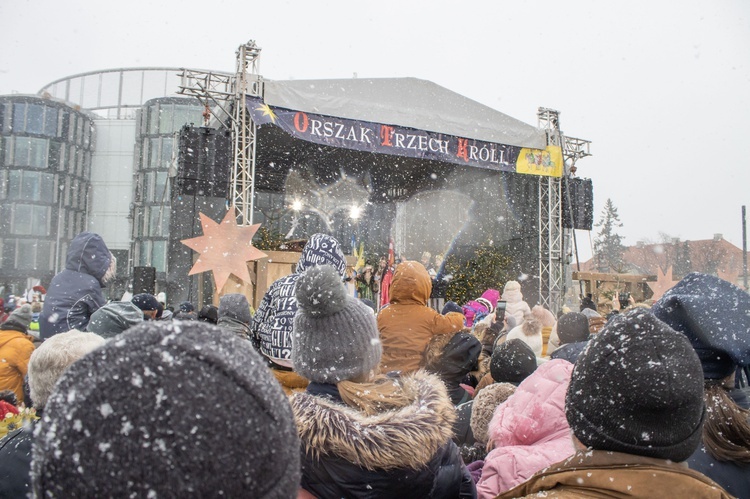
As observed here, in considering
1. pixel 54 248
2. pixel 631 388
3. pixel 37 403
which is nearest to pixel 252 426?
pixel 631 388

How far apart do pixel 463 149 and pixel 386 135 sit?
197cm

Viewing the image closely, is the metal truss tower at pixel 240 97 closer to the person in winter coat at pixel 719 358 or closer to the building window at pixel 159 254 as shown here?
the person in winter coat at pixel 719 358

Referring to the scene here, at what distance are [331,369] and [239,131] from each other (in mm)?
8931

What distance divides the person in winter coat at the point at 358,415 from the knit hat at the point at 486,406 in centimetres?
73

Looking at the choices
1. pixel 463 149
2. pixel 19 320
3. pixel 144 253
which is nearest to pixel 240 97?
pixel 463 149

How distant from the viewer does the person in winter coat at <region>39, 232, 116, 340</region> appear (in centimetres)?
342

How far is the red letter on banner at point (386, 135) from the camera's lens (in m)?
10.7

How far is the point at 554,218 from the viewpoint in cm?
1301

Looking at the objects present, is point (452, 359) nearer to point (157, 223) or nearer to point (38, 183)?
point (157, 223)

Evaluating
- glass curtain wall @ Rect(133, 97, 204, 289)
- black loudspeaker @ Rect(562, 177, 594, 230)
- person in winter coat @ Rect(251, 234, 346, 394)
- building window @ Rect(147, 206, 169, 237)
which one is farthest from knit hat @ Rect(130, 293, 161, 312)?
glass curtain wall @ Rect(133, 97, 204, 289)

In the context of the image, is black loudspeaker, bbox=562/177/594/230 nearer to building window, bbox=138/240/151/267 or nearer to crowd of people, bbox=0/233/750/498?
crowd of people, bbox=0/233/750/498

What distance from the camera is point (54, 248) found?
2734 centimetres

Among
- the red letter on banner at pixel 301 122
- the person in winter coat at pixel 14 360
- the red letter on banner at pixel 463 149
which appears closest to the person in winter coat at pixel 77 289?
the person in winter coat at pixel 14 360

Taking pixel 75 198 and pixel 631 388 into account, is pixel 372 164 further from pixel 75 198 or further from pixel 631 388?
pixel 75 198
